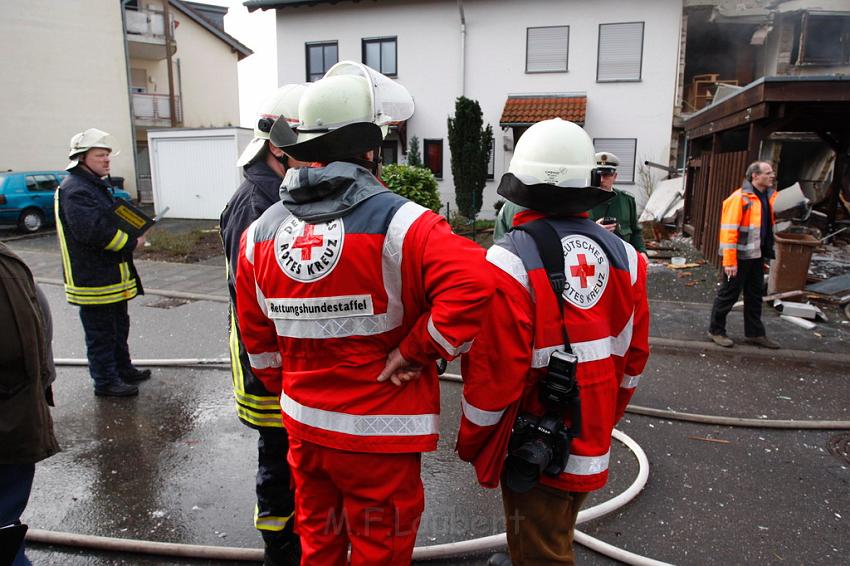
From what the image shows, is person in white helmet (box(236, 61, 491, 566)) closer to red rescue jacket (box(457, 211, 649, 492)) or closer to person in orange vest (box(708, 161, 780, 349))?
red rescue jacket (box(457, 211, 649, 492))

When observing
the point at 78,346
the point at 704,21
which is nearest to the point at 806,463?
the point at 78,346

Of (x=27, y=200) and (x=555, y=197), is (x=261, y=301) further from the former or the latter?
(x=27, y=200)

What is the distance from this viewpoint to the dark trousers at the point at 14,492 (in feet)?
6.64

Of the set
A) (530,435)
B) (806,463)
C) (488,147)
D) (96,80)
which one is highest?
(96,80)

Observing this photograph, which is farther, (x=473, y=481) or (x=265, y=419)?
(x=473, y=481)

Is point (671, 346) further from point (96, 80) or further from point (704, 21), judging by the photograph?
point (96, 80)

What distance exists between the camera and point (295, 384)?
1.92 metres

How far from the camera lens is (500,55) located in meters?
18.9

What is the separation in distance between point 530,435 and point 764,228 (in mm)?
5195

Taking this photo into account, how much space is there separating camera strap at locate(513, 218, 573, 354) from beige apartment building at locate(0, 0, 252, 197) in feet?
75.6

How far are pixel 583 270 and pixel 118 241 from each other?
380 cm

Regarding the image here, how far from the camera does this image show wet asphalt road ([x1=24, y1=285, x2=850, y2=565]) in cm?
293

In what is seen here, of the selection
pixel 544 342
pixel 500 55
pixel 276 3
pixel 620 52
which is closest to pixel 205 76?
pixel 276 3

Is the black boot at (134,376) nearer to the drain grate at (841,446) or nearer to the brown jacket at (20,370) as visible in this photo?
the brown jacket at (20,370)
